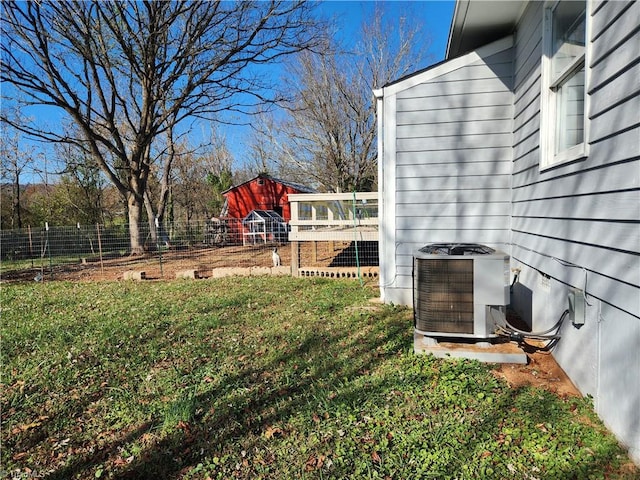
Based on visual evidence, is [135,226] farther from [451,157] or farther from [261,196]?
[451,157]

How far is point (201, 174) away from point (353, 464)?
89.0 ft

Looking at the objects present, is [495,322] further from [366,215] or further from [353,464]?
[366,215]

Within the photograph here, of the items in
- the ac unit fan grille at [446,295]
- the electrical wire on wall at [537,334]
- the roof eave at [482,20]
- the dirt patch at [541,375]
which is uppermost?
the roof eave at [482,20]

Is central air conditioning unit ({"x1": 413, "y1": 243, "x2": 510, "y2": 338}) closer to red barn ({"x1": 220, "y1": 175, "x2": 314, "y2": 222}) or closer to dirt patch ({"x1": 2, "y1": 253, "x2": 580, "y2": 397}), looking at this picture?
dirt patch ({"x1": 2, "y1": 253, "x2": 580, "y2": 397})

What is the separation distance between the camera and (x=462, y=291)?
313 centimetres

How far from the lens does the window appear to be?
9.06 ft

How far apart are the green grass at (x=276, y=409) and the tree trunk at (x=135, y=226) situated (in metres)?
8.31

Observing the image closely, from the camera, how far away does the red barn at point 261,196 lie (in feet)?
64.8

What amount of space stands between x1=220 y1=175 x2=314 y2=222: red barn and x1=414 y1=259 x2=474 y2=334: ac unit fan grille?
54.1 ft

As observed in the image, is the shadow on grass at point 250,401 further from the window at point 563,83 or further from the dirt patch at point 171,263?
the window at point 563,83

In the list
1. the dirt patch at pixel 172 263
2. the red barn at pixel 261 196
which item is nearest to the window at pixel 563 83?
the dirt patch at pixel 172 263

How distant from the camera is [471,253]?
3.21 m

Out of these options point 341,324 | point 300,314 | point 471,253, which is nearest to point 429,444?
point 471,253

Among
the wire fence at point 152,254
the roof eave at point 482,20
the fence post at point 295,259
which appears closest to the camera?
the roof eave at point 482,20
